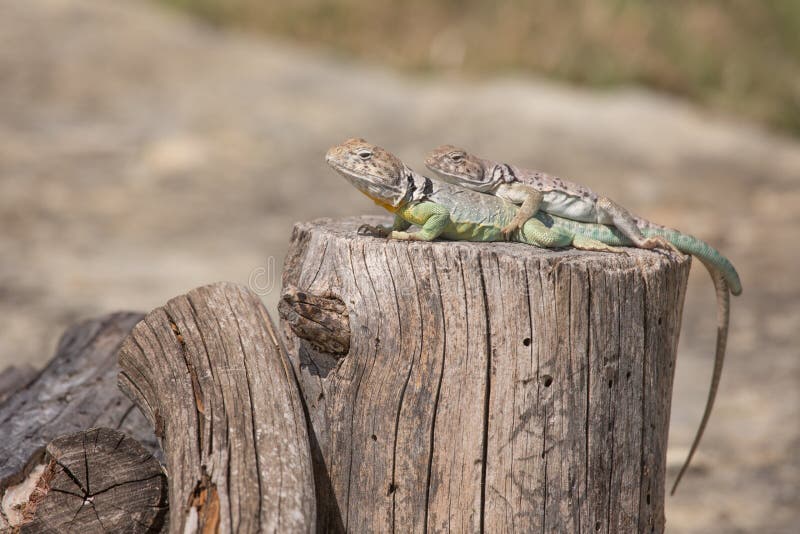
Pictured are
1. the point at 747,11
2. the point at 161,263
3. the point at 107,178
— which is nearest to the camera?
the point at 161,263

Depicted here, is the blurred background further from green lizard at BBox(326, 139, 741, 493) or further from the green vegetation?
green lizard at BBox(326, 139, 741, 493)

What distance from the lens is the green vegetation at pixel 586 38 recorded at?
37.1 ft

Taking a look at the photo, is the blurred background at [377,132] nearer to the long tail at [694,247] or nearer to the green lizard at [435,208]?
the long tail at [694,247]

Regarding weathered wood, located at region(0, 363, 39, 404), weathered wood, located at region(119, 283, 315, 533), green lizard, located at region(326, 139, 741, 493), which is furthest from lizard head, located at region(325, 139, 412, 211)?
weathered wood, located at region(0, 363, 39, 404)

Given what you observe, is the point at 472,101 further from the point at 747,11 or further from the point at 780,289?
the point at 780,289

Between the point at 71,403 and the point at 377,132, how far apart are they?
24.4 ft

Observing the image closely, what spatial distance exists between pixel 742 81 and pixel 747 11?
1.43 meters

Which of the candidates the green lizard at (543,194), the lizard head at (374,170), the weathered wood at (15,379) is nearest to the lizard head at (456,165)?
the green lizard at (543,194)

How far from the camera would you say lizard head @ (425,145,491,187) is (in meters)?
2.98

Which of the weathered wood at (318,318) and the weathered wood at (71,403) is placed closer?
the weathered wood at (318,318)

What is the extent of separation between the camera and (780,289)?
790 centimetres

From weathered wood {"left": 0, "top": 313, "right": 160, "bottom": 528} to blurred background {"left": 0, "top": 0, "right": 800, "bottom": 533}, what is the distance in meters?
2.35

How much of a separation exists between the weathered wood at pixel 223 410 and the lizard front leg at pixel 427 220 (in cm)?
51

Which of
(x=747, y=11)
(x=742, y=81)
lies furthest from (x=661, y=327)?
(x=747, y=11)
